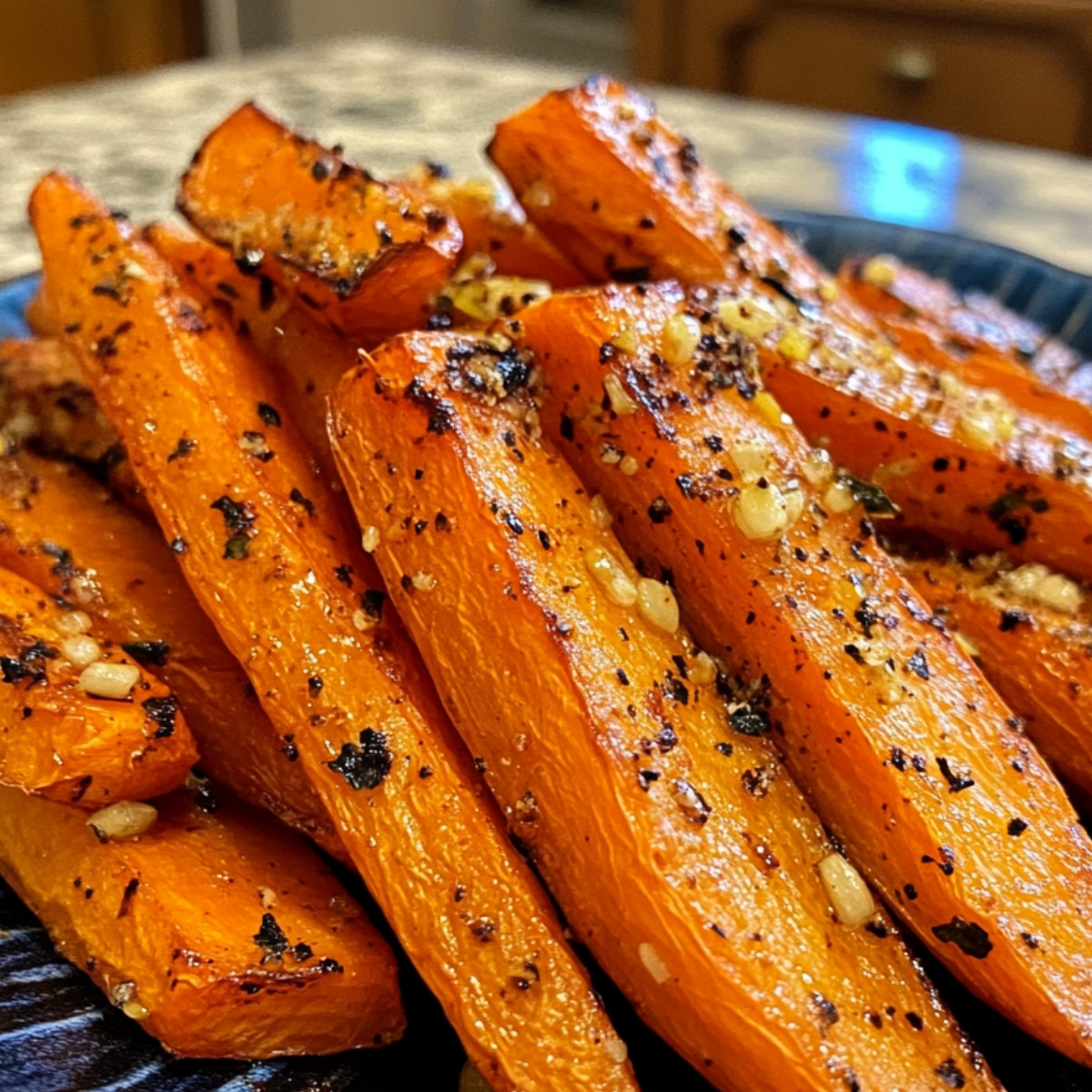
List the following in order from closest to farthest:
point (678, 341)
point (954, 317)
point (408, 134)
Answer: point (678, 341), point (954, 317), point (408, 134)

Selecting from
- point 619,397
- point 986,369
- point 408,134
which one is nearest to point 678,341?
point 619,397

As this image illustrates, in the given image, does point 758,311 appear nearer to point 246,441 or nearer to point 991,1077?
point 246,441

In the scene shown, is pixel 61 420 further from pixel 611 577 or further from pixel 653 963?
pixel 653 963

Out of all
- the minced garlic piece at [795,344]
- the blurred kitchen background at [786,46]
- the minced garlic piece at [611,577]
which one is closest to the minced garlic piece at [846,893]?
the minced garlic piece at [611,577]

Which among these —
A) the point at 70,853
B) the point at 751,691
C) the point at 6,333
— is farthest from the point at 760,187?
the point at 70,853

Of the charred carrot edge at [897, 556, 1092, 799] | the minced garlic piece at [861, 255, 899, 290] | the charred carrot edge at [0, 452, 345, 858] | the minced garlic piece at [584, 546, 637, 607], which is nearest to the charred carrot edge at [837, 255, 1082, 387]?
the minced garlic piece at [861, 255, 899, 290]

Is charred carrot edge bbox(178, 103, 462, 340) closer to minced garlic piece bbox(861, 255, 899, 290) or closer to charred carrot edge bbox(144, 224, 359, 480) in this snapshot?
charred carrot edge bbox(144, 224, 359, 480)

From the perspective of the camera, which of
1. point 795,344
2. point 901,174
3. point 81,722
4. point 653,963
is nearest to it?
point 653,963

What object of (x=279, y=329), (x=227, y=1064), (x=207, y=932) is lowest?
(x=227, y=1064)
